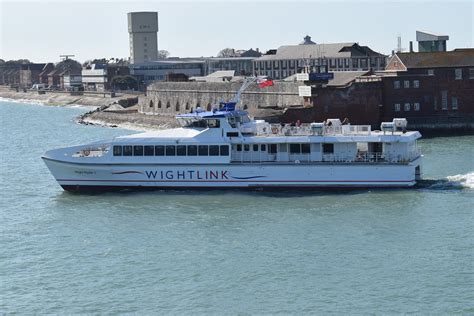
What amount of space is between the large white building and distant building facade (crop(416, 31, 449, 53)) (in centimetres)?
11914

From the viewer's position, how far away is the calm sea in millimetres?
24906

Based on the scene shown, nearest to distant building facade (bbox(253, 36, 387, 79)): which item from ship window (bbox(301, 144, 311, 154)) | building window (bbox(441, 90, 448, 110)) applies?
building window (bbox(441, 90, 448, 110))

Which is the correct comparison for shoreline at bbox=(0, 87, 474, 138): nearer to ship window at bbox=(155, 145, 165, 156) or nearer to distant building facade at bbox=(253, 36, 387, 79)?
distant building facade at bbox=(253, 36, 387, 79)

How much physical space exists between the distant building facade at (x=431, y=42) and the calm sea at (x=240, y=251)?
37.9m

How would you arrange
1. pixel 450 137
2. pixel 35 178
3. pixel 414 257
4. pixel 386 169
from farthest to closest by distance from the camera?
1. pixel 450 137
2. pixel 35 178
3. pixel 386 169
4. pixel 414 257

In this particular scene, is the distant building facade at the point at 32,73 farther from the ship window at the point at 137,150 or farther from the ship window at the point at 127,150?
the ship window at the point at 137,150

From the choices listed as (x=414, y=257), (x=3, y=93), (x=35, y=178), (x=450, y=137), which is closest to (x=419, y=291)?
(x=414, y=257)

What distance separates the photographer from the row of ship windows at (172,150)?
3941 cm

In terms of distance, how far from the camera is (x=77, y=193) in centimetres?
4066

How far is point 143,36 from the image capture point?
194250mm

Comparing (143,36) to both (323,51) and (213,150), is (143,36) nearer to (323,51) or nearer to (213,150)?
(323,51)

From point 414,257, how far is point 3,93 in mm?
160547

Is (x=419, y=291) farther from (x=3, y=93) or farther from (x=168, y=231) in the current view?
(x=3, y=93)

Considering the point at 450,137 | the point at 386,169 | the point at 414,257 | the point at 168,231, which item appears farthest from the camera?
the point at 450,137
